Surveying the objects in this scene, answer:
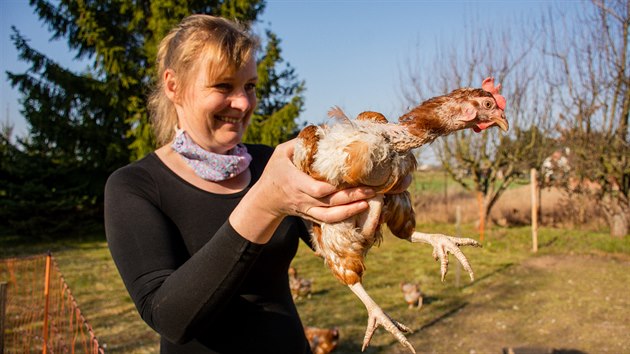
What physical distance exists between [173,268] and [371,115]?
761 millimetres

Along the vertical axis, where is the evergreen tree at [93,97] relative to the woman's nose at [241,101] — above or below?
above

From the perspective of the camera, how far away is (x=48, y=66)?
14617 millimetres

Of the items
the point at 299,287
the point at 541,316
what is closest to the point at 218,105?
the point at 299,287

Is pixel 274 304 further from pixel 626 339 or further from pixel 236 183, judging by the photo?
pixel 626 339

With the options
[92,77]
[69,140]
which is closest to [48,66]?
[92,77]

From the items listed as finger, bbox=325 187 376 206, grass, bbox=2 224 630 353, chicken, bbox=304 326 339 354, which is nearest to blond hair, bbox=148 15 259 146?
finger, bbox=325 187 376 206

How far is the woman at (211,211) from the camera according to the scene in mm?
1193

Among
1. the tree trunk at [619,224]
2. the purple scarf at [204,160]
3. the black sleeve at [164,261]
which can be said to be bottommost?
the tree trunk at [619,224]

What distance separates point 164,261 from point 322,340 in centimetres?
448

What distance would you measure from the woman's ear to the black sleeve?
0.36 meters

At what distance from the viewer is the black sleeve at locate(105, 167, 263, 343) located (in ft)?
3.92

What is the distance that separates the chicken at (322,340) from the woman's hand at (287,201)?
4.59 m

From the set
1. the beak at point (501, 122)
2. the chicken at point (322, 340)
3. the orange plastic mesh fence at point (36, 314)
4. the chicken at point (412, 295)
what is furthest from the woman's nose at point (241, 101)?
the chicken at point (412, 295)

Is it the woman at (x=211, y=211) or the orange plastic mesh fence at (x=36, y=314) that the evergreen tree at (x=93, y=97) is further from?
the woman at (x=211, y=211)
